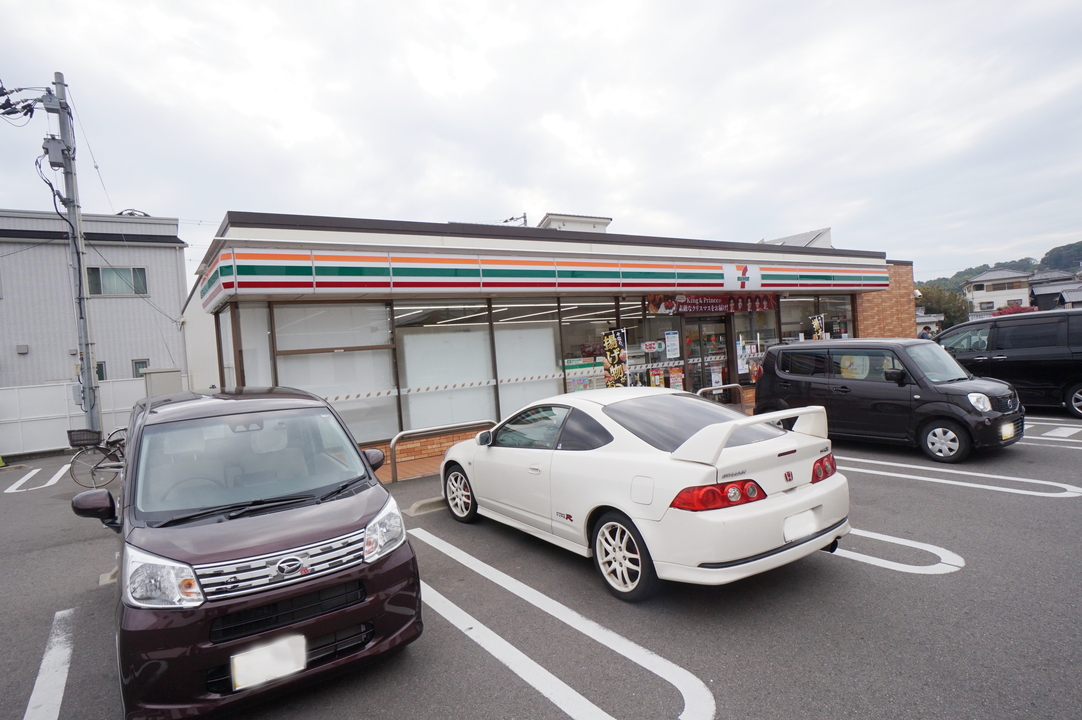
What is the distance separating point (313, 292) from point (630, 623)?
6.57 meters

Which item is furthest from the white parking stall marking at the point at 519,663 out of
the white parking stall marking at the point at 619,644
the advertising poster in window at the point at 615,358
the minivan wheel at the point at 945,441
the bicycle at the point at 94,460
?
the bicycle at the point at 94,460

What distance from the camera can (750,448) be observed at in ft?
12.4

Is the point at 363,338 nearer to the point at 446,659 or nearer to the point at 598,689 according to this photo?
the point at 446,659

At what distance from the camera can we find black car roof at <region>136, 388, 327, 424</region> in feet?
12.7

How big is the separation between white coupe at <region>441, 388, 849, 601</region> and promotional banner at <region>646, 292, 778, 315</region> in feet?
26.5

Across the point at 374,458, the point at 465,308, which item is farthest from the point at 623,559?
the point at 465,308

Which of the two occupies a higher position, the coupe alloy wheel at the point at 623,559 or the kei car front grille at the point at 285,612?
the kei car front grille at the point at 285,612

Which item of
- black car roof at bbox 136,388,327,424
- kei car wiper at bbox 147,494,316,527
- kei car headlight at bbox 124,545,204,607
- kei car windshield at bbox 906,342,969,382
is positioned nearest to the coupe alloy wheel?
kei car wiper at bbox 147,494,316,527

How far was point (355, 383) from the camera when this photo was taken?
9.50 meters

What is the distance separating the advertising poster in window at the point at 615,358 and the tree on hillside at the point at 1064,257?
10354 cm

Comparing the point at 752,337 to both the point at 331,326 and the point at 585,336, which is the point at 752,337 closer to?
the point at 585,336

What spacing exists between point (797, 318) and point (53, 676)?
16.4 meters

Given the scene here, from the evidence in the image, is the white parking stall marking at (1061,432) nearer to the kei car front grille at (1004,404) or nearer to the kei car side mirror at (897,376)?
the kei car front grille at (1004,404)

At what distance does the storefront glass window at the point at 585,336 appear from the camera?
38.5 feet
